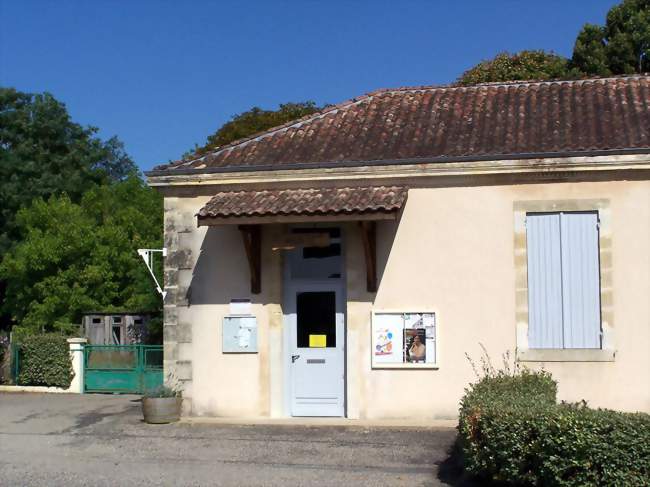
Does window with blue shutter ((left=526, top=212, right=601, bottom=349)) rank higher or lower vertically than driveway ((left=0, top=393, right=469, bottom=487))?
higher

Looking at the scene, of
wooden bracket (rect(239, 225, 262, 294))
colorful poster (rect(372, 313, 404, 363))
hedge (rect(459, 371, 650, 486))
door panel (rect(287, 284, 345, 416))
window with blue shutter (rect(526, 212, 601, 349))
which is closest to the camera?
hedge (rect(459, 371, 650, 486))

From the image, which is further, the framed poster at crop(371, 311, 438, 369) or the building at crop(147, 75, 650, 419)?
the framed poster at crop(371, 311, 438, 369)

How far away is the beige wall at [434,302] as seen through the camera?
11242 mm

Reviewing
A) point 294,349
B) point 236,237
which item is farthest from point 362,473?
point 236,237

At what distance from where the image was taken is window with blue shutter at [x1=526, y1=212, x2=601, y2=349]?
11359mm

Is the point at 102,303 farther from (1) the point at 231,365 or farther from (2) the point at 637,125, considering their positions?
(2) the point at 637,125

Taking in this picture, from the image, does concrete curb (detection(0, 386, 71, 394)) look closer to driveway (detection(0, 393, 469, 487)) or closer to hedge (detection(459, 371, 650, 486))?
driveway (detection(0, 393, 469, 487))

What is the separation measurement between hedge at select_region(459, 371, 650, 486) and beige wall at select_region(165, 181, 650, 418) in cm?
370

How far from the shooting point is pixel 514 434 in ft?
22.9

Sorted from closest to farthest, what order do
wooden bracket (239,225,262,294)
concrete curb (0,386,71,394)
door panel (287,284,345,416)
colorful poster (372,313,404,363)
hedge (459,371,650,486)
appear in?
1. hedge (459,371,650,486)
2. colorful poster (372,313,404,363)
3. wooden bracket (239,225,262,294)
4. door panel (287,284,345,416)
5. concrete curb (0,386,71,394)

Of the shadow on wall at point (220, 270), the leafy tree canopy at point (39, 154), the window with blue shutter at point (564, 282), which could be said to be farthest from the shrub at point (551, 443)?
the leafy tree canopy at point (39, 154)

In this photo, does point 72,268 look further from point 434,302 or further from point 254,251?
point 434,302

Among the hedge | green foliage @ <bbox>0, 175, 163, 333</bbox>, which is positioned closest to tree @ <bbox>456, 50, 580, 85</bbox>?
green foliage @ <bbox>0, 175, 163, 333</bbox>

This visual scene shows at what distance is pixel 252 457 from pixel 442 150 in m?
5.13
